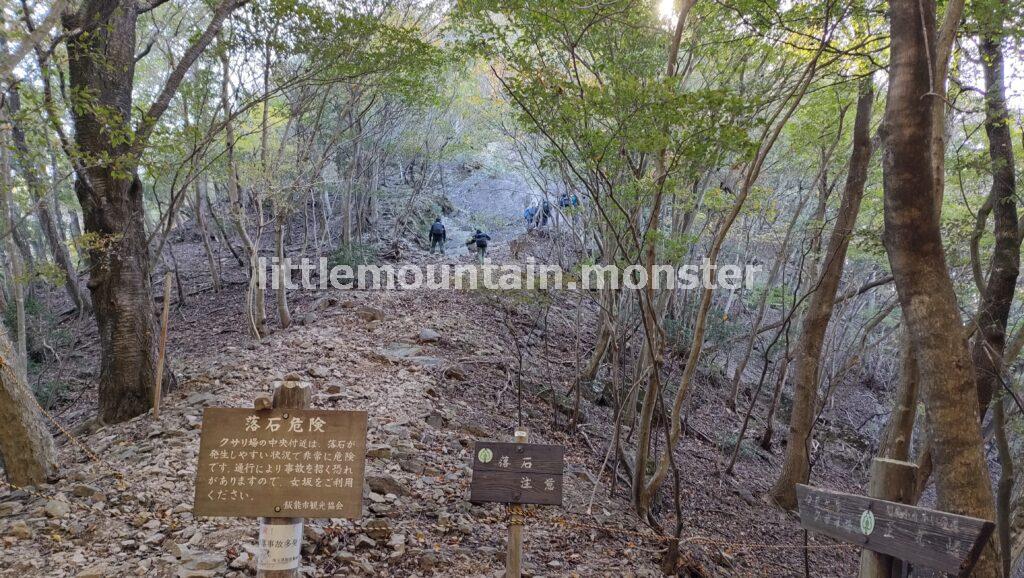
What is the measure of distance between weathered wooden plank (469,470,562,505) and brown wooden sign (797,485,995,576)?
1.46 m

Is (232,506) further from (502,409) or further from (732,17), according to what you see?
(732,17)

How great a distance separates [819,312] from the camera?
310 inches

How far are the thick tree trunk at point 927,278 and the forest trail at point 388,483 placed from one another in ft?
7.57

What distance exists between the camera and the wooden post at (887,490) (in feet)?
8.55

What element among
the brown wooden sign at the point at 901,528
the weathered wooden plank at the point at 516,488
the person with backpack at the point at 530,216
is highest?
the person with backpack at the point at 530,216

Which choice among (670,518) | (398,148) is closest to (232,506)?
(670,518)

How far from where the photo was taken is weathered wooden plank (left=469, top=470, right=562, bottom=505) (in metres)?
3.51

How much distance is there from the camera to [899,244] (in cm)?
315

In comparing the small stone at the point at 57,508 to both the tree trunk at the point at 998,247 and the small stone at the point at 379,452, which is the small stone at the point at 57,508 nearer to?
the small stone at the point at 379,452

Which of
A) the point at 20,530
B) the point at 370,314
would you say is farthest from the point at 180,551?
the point at 370,314

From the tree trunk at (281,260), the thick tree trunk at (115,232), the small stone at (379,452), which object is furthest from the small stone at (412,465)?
the tree trunk at (281,260)

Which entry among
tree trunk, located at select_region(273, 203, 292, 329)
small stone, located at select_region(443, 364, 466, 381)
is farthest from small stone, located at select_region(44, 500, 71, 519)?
tree trunk, located at select_region(273, 203, 292, 329)

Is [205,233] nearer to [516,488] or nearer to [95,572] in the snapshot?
[95,572]

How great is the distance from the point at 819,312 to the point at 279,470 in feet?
25.1
